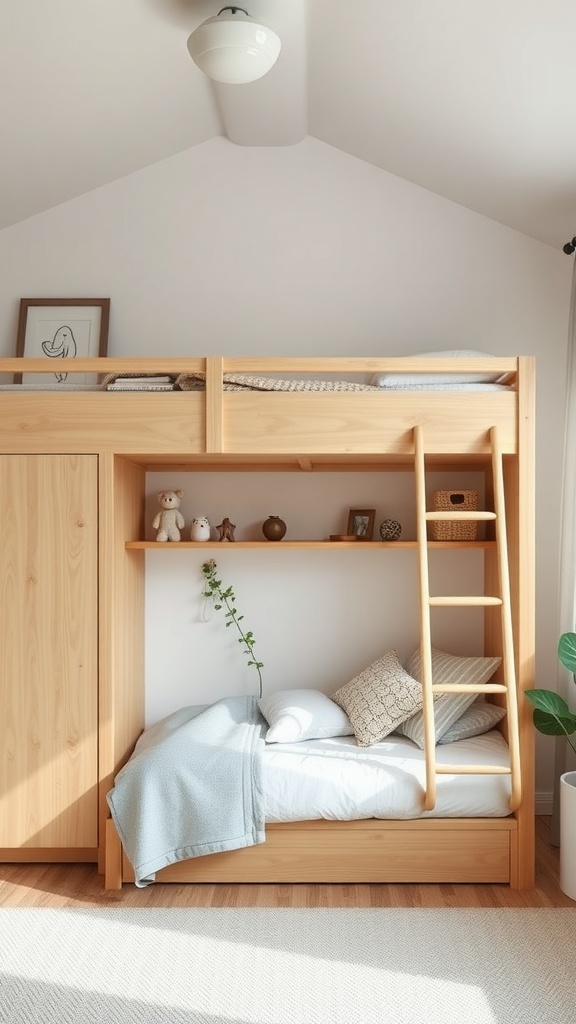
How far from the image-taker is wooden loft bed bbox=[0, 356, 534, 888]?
2996mm

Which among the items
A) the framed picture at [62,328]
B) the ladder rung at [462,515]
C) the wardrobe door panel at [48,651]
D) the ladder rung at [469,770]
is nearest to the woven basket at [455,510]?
the ladder rung at [462,515]

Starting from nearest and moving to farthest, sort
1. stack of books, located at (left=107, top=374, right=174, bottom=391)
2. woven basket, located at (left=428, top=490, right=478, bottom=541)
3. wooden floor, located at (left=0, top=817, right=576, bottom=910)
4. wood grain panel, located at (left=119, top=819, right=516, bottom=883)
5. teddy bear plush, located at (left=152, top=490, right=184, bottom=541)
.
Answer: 1. wooden floor, located at (left=0, top=817, right=576, bottom=910)
2. wood grain panel, located at (left=119, top=819, right=516, bottom=883)
3. stack of books, located at (left=107, top=374, right=174, bottom=391)
4. woven basket, located at (left=428, top=490, right=478, bottom=541)
5. teddy bear plush, located at (left=152, top=490, right=184, bottom=541)

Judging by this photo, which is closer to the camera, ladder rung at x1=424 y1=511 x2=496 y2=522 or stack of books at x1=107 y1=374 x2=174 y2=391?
ladder rung at x1=424 y1=511 x2=496 y2=522

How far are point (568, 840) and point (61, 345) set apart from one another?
9.50 feet

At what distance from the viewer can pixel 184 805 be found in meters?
2.93

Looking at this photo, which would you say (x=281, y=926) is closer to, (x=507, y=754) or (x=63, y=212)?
(x=507, y=754)

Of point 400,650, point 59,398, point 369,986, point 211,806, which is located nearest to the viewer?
point 369,986

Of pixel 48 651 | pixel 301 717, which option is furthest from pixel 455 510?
pixel 48 651

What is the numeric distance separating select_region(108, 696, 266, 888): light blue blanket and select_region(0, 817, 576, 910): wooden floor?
0.13 m

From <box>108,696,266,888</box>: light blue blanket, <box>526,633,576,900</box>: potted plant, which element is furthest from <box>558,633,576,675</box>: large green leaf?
<box>108,696,266,888</box>: light blue blanket

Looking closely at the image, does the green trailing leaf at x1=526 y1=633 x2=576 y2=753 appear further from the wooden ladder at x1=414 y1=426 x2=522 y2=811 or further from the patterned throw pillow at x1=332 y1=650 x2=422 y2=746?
the patterned throw pillow at x1=332 y1=650 x2=422 y2=746

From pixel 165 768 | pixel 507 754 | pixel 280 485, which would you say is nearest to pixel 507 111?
pixel 280 485

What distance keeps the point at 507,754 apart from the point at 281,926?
40.5 inches

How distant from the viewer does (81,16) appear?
8.79 feet
